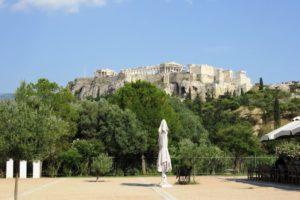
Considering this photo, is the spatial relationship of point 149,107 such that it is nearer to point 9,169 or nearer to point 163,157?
point 9,169

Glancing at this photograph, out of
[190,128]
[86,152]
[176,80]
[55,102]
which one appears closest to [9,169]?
[86,152]

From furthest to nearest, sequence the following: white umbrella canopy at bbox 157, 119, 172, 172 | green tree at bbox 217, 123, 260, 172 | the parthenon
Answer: the parthenon
green tree at bbox 217, 123, 260, 172
white umbrella canopy at bbox 157, 119, 172, 172

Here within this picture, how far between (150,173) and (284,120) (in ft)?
156

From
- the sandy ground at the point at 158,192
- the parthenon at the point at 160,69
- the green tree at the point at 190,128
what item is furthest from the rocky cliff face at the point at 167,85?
the sandy ground at the point at 158,192

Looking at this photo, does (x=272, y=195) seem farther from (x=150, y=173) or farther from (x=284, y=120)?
(x=284, y=120)

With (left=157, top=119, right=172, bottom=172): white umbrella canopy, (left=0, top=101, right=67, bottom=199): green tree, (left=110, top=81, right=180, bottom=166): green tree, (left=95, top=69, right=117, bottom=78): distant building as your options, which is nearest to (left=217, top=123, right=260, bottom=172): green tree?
(left=110, top=81, right=180, bottom=166): green tree

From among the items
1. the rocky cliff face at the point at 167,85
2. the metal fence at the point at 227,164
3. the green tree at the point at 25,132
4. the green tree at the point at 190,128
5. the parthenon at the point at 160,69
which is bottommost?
the metal fence at the point at 227,164

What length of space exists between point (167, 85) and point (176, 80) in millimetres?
3493

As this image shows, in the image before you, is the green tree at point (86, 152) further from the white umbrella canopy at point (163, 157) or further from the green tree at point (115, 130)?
the white umbrella canopy at point (163, 157)

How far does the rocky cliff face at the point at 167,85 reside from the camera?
139 m

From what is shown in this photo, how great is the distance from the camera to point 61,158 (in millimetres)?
31688

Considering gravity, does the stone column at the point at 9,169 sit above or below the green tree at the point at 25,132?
below

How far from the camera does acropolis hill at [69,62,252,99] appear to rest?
140500 millimetres

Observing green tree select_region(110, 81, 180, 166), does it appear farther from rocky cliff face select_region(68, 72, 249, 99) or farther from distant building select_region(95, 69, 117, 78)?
distant building select_region(95, 69, 117, 78)
